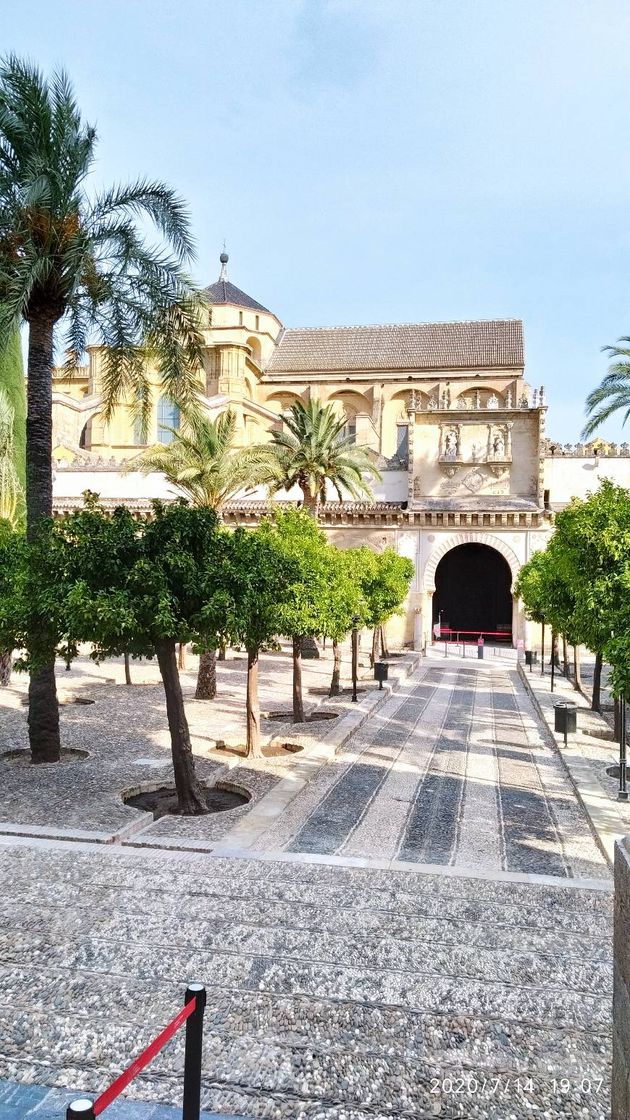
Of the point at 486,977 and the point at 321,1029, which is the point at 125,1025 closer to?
the point at 321,1029

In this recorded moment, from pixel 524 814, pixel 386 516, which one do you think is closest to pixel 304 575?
pixel 524 814

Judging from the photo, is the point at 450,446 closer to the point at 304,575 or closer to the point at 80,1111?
the point at 304,575

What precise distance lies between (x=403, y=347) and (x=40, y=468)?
38011mm

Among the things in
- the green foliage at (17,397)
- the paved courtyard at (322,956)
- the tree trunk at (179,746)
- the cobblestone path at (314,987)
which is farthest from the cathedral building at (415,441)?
the cobblestone path at (314,987)

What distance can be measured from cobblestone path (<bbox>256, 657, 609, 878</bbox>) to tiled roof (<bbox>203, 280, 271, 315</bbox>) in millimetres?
34853

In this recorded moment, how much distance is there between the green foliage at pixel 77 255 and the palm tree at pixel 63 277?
2 centimetres

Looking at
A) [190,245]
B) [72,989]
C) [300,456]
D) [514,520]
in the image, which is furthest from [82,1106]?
[514,520]

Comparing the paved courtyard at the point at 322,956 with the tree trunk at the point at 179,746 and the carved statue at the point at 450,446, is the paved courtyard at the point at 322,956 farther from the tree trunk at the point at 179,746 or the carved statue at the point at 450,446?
the carved statue at the point at 450,446

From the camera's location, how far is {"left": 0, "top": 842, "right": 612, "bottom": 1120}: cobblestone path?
157 inches

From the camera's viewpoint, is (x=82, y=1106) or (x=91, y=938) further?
(x=91, y=938)

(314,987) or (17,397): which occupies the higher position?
(17,397)

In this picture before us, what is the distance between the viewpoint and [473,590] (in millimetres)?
39250

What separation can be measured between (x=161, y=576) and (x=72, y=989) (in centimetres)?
459

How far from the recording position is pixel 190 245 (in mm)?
11219
